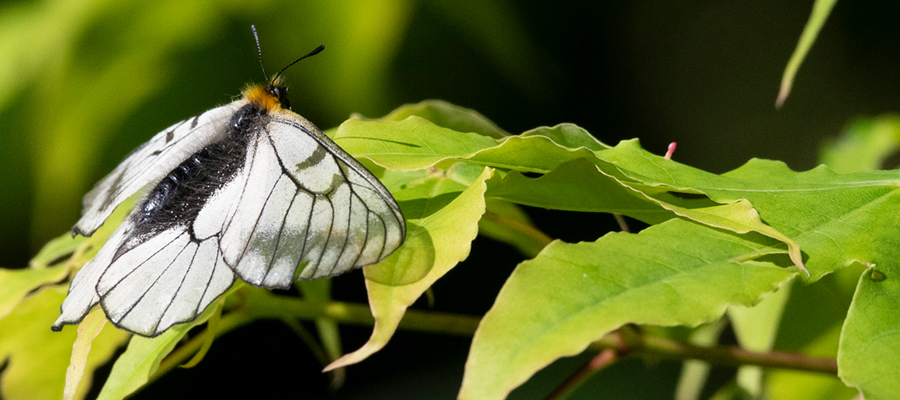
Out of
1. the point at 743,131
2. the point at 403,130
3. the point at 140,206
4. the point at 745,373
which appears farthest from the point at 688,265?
the point at 743,131

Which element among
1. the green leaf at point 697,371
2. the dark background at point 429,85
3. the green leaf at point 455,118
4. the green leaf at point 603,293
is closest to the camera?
the green leaf at point 603,293

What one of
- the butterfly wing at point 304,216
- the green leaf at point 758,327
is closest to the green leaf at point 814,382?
the green leaf at point 758,327

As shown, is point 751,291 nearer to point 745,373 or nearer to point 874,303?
point 874,303

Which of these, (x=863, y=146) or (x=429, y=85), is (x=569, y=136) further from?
(x=429, y=85)

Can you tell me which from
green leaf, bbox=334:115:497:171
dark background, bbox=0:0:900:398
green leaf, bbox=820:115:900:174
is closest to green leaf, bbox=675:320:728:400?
green leaf, bbox=820:115:900:174

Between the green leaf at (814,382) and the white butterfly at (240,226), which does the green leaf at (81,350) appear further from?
the green leaf at (814,382)

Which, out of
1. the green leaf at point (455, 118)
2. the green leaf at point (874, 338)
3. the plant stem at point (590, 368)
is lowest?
the plant stem at point (590, 368)

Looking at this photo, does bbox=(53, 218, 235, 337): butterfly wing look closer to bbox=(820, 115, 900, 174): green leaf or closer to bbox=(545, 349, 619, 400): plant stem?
bbox=(545, 349, 619, 400): plant stem
